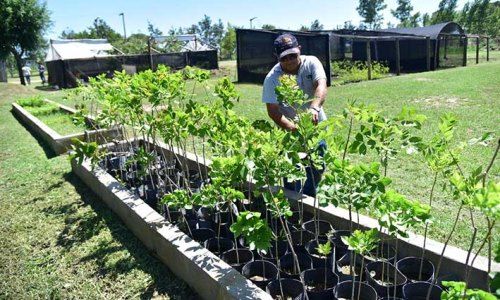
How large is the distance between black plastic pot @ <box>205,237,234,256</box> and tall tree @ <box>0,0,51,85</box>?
2573cm

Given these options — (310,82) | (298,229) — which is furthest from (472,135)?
(298,229)

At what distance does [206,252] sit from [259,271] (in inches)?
15.6

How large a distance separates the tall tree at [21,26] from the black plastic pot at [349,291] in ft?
88.1

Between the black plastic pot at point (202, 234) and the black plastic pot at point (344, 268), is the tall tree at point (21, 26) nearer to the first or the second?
the black plastic pot at point (202, 234)

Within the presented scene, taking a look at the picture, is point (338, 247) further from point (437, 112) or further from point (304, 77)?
point (437, 112)

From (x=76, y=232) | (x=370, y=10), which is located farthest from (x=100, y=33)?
(x=76, y=232)

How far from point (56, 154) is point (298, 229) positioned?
5.55 meters

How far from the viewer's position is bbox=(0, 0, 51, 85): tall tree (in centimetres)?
2372

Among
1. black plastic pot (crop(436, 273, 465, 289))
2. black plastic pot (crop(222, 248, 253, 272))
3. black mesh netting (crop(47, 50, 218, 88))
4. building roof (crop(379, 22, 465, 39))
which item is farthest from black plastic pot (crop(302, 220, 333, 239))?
building roof (crop(379, 22, 465, 39))

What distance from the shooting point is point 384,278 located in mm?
2766

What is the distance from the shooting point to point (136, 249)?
363 centimetres

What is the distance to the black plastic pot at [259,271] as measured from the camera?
2.80 metres

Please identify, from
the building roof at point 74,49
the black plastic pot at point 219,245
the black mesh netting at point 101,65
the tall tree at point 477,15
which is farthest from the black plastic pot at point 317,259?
the tall tree at point 477,15

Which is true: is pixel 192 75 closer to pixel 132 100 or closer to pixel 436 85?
pixel 132 100
